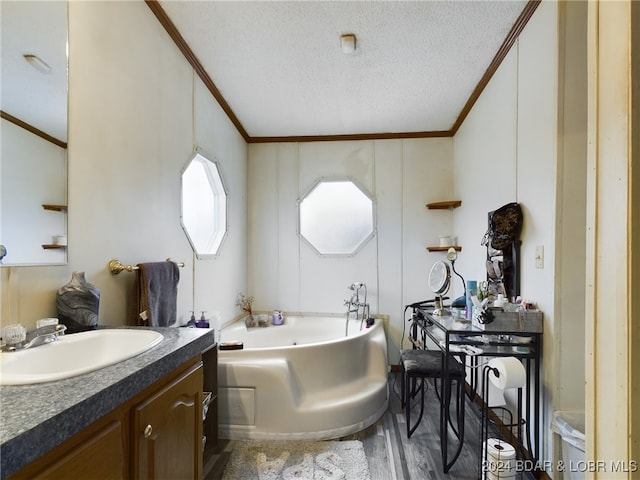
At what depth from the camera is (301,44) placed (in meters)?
2.07

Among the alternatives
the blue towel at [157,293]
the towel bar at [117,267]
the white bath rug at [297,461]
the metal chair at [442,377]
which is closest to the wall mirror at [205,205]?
the blue towel at [157,293]

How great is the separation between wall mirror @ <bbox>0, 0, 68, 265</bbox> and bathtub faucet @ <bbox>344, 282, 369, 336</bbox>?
248 centimetres

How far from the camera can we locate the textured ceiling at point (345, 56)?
1.80m

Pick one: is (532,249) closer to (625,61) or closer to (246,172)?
(625,61)

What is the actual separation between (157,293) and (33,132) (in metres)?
0.87

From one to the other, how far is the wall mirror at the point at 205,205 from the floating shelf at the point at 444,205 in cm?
208

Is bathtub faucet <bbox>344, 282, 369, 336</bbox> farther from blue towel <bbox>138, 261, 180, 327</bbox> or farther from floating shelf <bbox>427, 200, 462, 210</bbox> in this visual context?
blue towel <bbox>138, 261, 180, 327</bbox>

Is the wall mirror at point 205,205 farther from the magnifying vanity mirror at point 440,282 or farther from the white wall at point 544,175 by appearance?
the white wall at point 544,175

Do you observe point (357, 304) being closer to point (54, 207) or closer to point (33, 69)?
point (54, 207)

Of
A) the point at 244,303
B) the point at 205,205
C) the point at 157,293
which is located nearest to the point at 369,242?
→ the point at 244,303

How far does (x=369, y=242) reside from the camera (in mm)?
3383

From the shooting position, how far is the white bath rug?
1.70 m

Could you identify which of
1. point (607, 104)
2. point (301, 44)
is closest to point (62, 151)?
point (301, 44)

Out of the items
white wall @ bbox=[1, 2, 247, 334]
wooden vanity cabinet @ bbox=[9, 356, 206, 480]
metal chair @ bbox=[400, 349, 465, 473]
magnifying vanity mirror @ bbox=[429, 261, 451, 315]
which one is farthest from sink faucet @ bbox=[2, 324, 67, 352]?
magnifying vanity mirror @ bbox=[429, 261, 451, 315]
